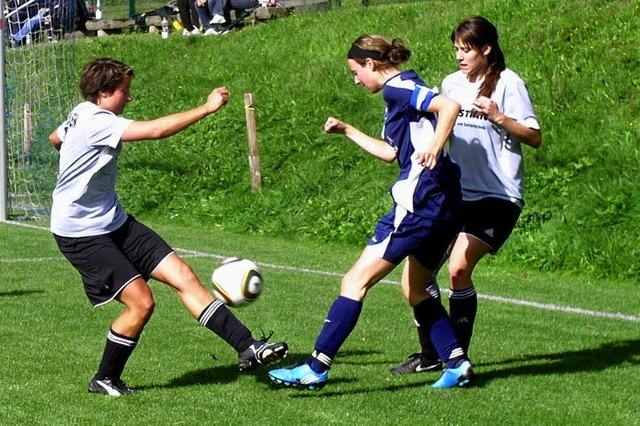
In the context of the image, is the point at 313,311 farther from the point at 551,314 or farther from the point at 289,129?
the point at 289,129

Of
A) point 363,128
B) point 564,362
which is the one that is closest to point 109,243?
point 564,362

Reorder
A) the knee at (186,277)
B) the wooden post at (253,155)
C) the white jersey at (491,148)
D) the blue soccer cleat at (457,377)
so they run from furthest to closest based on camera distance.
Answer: the wooden post at (253,155) < the white jersey at (491,148) < the blue soccer cleat at (457,377) < the knee at (186,277)

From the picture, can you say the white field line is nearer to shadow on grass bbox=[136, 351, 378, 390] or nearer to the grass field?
the grass field

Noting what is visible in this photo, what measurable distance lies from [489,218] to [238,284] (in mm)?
1487

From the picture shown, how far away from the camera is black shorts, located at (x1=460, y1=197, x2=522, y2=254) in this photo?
24.1ft

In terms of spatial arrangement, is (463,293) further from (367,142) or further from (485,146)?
(367,142)

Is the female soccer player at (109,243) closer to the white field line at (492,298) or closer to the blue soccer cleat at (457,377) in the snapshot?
the blue soccer cleat at (457,377)

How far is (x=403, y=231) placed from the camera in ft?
22.5

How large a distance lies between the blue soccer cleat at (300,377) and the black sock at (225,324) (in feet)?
0.80

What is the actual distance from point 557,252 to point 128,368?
668cm

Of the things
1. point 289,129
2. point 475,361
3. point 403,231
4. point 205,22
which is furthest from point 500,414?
point 205,22

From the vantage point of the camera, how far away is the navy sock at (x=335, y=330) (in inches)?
273

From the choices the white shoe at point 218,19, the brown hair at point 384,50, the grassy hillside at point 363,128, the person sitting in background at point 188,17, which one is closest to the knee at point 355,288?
the brown hair at point 384,50

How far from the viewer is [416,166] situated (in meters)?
6.82
